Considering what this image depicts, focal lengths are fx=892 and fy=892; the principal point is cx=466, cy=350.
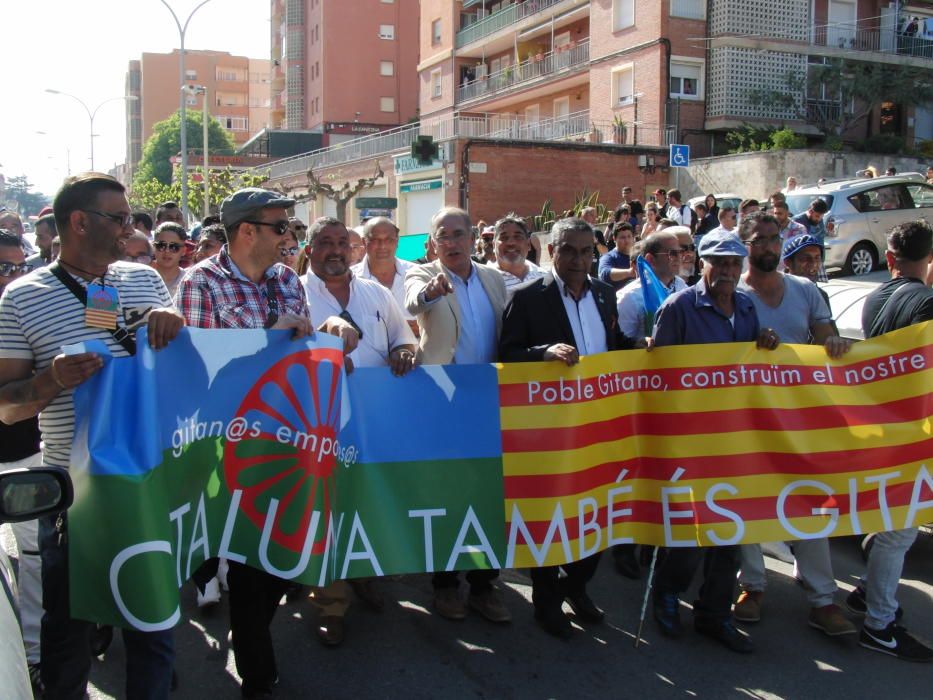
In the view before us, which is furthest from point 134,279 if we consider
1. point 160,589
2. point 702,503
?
point 702,503

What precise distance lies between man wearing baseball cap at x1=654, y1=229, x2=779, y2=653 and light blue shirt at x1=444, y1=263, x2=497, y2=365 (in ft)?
2.97

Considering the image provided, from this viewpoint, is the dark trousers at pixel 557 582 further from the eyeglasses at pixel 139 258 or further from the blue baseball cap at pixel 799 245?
the eyeglasses at pixel 139 258

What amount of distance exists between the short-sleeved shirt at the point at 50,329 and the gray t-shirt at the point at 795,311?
3405 millimetres

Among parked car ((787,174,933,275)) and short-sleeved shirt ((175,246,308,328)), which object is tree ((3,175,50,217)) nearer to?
parked car ((787,174,933,275))

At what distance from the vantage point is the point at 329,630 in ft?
15.0

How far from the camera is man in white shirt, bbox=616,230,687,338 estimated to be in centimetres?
592

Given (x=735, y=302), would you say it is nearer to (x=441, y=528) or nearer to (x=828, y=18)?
(x=441, y=528)

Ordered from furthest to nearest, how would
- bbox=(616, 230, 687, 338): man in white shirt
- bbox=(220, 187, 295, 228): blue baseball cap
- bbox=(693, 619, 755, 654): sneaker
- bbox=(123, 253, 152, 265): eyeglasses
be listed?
1. bbox=(123, 253, 152, 265): eyeglasses
2. bbox=(616, 230, 687, 338): man in white shirt
3. bbox=(693, 619, 755, 654): sneaker
4. bbox=(220, 187, 295, 228): blue baseball cap

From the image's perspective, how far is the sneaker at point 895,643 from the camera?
4.41 metres

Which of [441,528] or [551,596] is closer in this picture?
[441,528]

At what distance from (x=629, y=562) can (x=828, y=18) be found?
118 feet

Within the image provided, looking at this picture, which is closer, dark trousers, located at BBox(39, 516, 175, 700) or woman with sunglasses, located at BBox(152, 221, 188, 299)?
dark trousers, located at BBox(39, 516, 175, 700)

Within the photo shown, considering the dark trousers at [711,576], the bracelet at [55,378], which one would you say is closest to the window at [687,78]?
the dark trousers at [711,576]

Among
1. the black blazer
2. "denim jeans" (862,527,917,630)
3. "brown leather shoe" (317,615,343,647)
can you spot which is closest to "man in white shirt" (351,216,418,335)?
the black blazer
